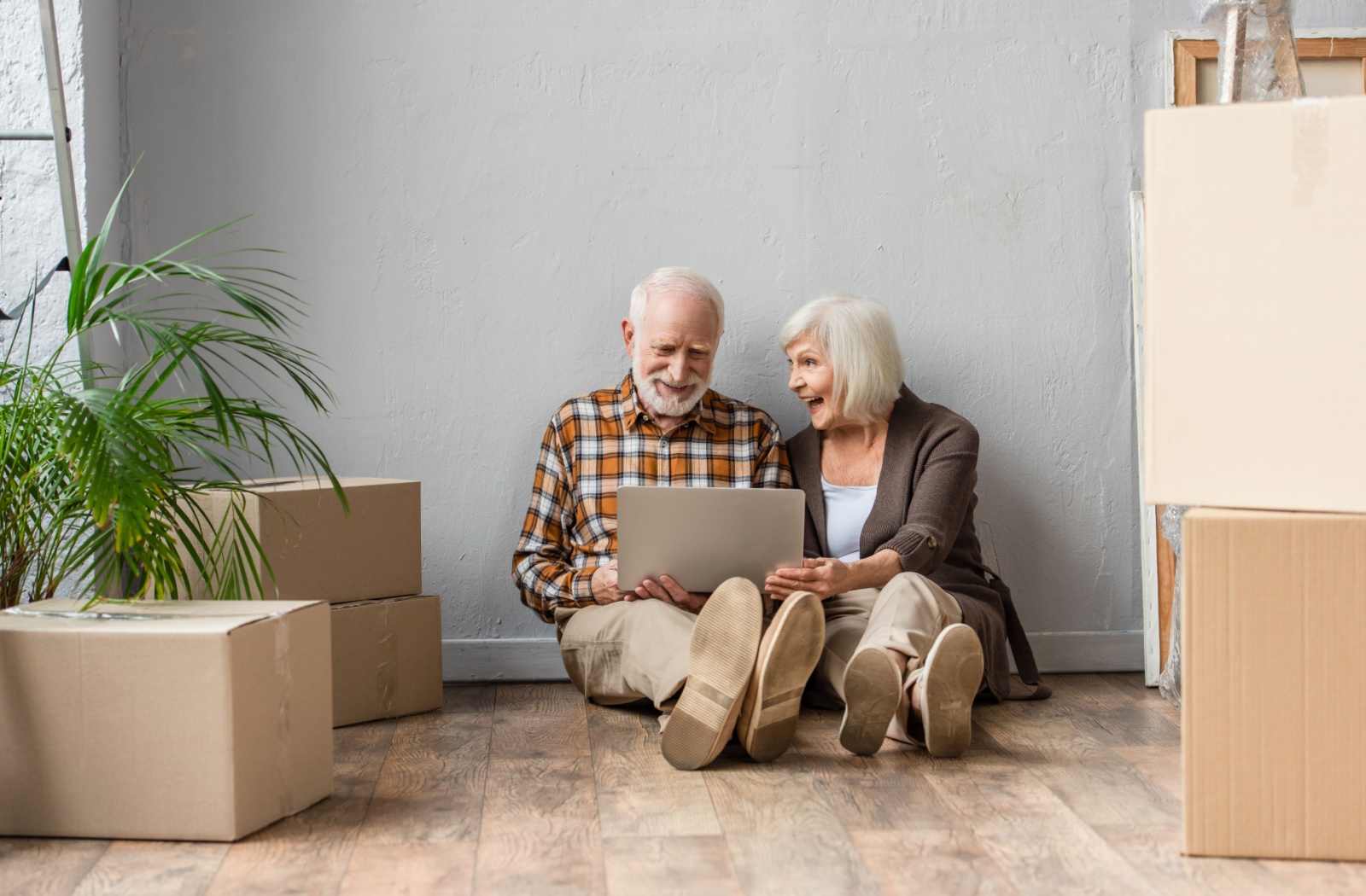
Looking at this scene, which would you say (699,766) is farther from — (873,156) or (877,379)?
(873,156)

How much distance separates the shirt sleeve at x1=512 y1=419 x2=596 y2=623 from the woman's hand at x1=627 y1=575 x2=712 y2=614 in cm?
21

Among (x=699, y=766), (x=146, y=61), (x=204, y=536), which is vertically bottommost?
(x=699, y=766)

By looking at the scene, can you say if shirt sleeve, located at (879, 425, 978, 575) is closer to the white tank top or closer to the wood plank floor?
the white tank top

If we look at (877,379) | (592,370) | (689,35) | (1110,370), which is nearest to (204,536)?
(592,370)

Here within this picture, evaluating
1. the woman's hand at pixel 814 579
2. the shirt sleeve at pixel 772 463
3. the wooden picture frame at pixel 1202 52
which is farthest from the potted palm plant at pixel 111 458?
the wooden picture frame at pixel 1202 52

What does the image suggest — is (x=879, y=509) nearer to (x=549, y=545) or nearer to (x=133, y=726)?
(x=549, y=545)

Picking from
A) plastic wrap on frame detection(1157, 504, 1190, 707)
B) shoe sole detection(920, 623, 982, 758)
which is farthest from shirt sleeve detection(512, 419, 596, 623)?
plastic wrap on frame detection(1157, 504, 1190, 707)

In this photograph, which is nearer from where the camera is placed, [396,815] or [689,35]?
[396,815]

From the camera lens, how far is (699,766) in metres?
2.01

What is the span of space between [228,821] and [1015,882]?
42.4 inches

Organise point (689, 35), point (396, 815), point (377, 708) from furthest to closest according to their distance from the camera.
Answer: point (689, 35), point (377, 708), point (396, 815)

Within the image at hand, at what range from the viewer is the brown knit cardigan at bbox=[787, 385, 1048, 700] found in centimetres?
251

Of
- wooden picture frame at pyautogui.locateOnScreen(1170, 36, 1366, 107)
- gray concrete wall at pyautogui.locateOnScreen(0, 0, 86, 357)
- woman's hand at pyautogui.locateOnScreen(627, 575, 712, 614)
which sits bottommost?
woman's hand at pyautogui.locateOnScreen(627, 575, 712, 614)

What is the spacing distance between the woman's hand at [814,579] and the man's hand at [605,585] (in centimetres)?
35
